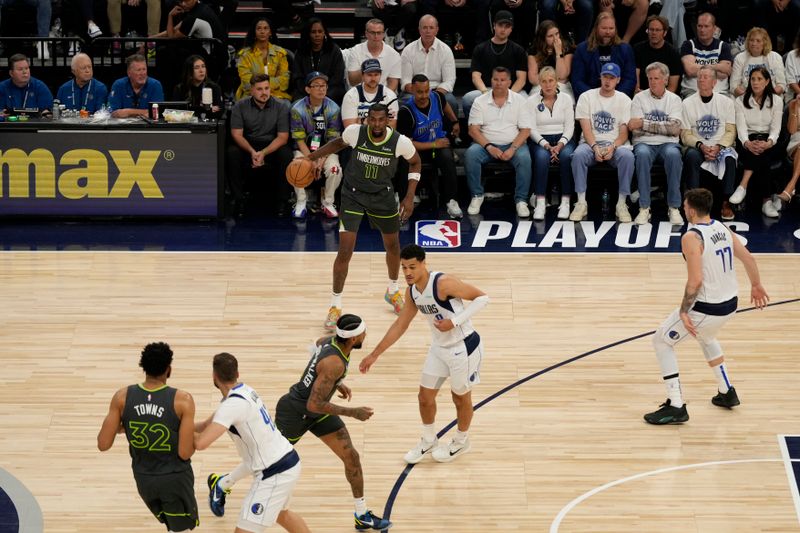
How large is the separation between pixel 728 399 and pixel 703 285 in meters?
1.16

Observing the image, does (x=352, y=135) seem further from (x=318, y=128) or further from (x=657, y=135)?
(x=657, y=135)

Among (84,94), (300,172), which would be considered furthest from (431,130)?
(84,94)

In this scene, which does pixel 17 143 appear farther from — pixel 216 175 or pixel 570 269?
pixel 570 269

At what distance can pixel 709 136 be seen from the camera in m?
15.7

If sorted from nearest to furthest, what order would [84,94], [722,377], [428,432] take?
[428,432], [722,377], [84,94]

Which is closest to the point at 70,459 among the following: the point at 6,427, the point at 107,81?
the point at 6,427

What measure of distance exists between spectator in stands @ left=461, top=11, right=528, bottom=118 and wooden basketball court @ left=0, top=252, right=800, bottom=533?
2900mm

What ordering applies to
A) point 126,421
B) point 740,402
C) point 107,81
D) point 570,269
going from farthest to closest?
point 107,81
point 570,269
point 740,402
point 126,421

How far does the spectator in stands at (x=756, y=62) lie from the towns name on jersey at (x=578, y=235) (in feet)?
6.36

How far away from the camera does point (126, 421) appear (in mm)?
7875

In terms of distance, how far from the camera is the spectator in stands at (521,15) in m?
17.1

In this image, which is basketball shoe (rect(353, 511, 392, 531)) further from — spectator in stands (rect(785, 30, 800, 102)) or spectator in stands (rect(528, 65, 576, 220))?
spectator in stands (rect(785, 30, 800, 102))

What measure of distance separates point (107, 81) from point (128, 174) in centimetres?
248

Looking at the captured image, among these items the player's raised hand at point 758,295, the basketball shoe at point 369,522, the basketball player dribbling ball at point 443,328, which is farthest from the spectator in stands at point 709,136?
the basketball shoe at point 369,522
